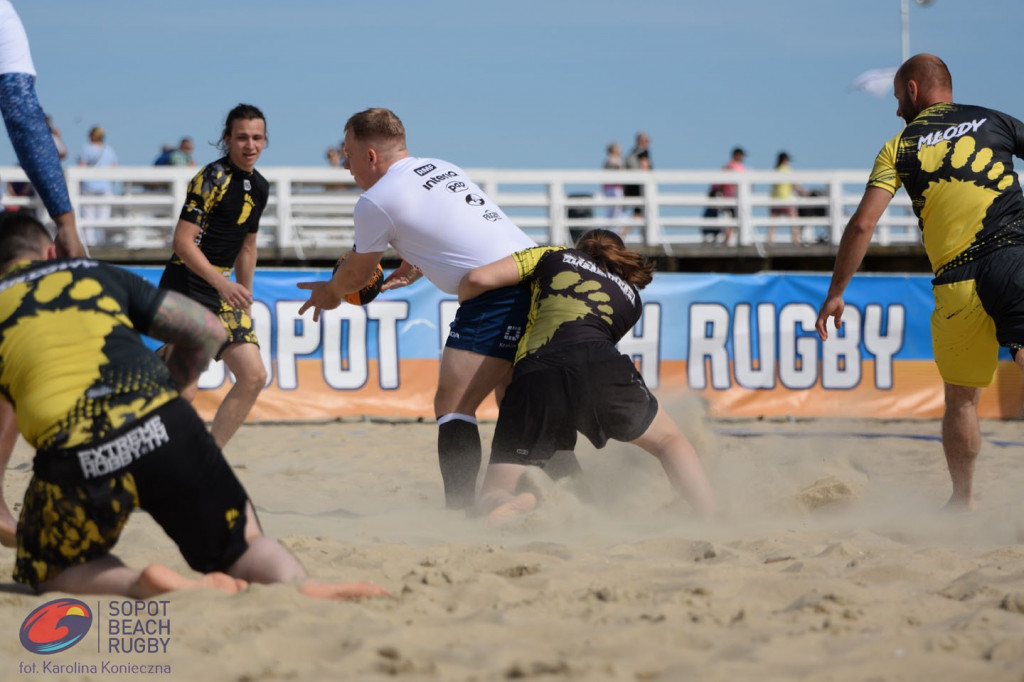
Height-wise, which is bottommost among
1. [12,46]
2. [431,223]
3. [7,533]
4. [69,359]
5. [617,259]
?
[7,533]

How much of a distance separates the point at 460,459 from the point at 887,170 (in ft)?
7.42

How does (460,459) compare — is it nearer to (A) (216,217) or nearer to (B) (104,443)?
(A) (216,217)

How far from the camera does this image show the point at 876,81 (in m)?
14.4

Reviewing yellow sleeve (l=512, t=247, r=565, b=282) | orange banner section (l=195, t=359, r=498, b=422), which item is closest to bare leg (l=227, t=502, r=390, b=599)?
yellow sleeve (l=512, t=247, r=565, b=282)

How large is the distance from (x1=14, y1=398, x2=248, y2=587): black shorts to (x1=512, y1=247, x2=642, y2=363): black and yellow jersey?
1.78 m

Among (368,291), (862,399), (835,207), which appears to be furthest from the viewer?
(835,207)

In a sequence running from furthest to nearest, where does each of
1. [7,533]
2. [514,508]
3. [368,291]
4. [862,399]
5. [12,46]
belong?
[862,399] → [368,291] → [514,508] → [7,533] → [12,46]

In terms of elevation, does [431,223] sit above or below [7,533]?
above

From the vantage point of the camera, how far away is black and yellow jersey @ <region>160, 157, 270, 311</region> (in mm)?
5469

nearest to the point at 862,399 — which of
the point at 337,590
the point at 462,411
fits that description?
the point at 462,411

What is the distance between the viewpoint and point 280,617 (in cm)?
270

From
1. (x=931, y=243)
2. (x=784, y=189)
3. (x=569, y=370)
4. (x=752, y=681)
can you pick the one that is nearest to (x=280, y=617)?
(x=752, y=681)

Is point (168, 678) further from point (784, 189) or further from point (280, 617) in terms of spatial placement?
point (784, 189)

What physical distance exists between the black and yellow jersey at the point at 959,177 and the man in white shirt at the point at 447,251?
5.65 ft
